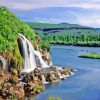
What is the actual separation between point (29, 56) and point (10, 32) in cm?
582

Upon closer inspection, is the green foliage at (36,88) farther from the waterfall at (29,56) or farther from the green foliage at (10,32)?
→ the waterfall at (29,56)

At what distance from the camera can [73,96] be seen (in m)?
59.5

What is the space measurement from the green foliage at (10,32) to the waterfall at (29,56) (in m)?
1.82

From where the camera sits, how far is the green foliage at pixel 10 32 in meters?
70.1

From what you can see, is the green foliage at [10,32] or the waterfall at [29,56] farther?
the waterfall at [29,56]

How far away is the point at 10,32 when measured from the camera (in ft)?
246

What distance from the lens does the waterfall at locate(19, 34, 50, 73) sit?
75.4 meters

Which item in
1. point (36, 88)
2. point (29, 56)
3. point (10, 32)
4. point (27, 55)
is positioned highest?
point (10, 32)

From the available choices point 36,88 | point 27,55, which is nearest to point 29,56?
point 27,55

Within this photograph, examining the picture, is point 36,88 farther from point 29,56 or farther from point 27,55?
point 29,56

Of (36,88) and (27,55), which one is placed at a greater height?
(27,55)

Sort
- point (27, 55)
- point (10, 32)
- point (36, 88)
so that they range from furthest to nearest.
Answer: point (27, 55) → point (10, 32) → point (36, 88)

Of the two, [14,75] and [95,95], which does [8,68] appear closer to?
[14,75]

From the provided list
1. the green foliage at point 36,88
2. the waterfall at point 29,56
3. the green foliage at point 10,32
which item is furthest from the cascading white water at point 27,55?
the green foliage at point 36,88
